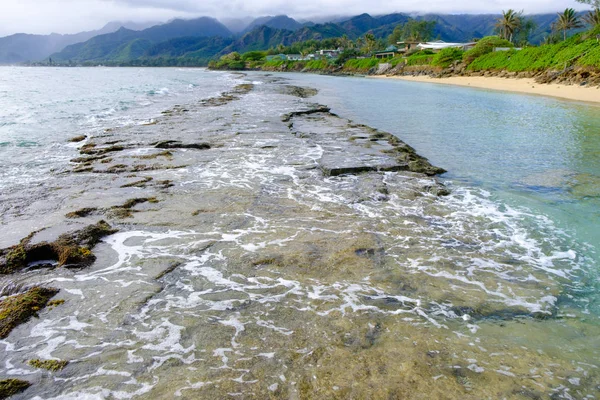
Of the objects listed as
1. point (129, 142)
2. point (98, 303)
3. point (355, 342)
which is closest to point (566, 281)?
point (355, 342)

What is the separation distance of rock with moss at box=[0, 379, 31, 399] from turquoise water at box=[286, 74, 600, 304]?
6.85 meters

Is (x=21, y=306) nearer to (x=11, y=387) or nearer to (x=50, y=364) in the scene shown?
(x=50, y=364)

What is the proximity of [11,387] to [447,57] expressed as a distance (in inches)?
3213

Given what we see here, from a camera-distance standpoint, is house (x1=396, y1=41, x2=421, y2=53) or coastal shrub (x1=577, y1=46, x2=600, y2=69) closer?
coastal shrub (x1=577, y1=46, x2=600, y2=69)

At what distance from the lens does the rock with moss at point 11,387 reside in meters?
3.34

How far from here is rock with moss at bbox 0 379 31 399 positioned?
10.9ft

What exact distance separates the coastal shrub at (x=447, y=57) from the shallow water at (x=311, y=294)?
2798 inches

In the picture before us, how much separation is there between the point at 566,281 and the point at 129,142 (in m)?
13.2

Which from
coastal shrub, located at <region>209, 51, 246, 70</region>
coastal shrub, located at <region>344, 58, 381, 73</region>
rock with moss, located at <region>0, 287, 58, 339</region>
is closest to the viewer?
rock with moss, located at <region>0, 287, 58, 339</region>

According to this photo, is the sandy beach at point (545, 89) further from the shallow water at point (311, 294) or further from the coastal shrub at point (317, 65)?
the coastal shrub at point (317, 65)

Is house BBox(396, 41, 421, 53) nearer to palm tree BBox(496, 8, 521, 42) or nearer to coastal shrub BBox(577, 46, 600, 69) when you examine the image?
palm tree BBox(496, 8, 521, 42)

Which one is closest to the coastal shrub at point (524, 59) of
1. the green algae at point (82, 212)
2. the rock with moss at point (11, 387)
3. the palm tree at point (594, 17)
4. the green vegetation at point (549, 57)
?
the green vegetation at point (549, 57)

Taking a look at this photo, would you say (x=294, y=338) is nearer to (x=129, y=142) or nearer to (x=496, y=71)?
(x=129, y=142)

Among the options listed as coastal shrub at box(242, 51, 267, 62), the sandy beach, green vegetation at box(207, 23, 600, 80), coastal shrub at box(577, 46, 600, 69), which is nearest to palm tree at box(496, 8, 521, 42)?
green vegetation at box(207, 23, 600, 80)
